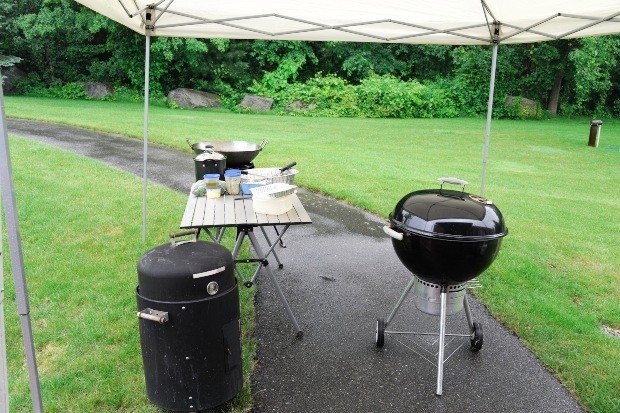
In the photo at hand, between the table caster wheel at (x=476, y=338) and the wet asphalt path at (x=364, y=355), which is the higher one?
the table caster wheel at (x=476, y=338)

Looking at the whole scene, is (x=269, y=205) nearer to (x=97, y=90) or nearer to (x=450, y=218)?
(x=450, y=218)

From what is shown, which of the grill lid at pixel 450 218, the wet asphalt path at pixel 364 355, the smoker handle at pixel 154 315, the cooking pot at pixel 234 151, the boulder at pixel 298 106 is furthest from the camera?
the boulder at pixel 298 106

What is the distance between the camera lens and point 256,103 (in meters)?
21.1

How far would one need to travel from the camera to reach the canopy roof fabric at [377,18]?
4.31 metres

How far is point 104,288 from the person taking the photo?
171 inches

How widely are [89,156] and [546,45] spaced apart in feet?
74.1

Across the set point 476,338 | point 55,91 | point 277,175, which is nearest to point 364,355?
point 476,338

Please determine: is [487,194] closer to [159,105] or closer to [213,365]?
[213,365]

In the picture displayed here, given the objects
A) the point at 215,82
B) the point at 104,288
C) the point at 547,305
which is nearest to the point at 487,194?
the point at 547,305

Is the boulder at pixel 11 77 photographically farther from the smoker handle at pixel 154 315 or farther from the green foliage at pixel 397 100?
the smoker handle at pixel 154 315

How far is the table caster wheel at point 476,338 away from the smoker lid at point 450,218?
0.86m

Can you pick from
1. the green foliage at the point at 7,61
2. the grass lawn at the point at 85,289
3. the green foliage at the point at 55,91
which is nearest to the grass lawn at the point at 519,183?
the grass lawn at the point at 85,289

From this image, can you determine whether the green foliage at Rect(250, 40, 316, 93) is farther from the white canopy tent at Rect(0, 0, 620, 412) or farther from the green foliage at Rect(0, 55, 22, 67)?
the green foliage at Rect(0, 55, 22, 67)

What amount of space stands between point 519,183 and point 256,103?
1383 cm
